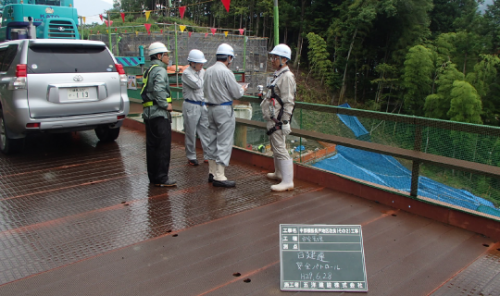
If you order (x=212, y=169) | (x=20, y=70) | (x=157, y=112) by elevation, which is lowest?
(x=212, y=169)

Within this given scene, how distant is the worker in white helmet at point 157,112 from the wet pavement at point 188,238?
32cm

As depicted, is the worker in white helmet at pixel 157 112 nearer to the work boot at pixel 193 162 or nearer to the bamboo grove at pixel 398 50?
the work boot at pixel 193 162

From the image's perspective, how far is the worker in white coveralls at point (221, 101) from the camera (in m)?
5.51

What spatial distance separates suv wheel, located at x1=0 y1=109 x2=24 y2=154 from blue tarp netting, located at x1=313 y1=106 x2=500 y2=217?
4.84 meters

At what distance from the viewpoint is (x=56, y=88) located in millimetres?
6230

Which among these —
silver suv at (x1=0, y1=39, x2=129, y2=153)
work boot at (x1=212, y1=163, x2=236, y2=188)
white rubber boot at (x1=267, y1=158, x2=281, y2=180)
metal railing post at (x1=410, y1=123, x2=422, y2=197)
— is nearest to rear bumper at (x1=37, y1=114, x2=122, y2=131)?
silver suv at (x1=0, y1=39, x2=129, y2=153)

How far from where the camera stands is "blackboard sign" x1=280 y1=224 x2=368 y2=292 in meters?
3.15

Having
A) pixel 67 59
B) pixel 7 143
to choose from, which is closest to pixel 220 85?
pixel 67 59

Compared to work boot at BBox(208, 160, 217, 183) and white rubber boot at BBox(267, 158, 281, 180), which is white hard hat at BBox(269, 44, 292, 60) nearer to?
white rubber boot at BBox(267, 158, 281, 180)

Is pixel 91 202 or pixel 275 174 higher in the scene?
pixel 275 174

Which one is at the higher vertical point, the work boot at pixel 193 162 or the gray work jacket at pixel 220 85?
the gray work jacket at pixel 220 85

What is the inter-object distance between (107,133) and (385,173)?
5.19 meters

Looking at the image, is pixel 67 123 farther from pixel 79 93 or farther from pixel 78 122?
pixel 79 93

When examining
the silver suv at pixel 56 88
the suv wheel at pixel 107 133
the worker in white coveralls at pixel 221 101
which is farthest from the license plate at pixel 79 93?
the worker in white coveralls at pixel 221 101
